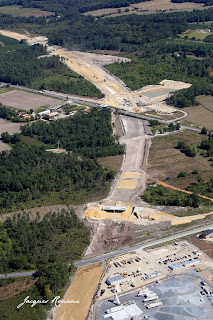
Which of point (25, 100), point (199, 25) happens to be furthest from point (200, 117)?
point (199, 25)

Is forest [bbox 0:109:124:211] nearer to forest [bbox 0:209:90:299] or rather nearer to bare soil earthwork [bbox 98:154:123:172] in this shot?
bare soil earthwork [bbox 98:154:123:172]

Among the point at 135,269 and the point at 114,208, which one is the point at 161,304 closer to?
the point at 135,269

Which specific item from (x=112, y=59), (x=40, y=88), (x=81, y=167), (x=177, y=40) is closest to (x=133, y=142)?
(x=81, y=167)

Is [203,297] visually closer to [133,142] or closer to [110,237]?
[110,237]

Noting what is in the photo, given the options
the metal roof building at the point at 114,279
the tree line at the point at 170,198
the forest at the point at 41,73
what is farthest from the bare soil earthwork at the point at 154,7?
the metal roof building at the point at 114,279

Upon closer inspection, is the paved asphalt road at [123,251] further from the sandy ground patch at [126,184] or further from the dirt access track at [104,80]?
the dirt access track at [104,80]

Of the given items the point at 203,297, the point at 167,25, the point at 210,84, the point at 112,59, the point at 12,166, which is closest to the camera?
the point at 203,297

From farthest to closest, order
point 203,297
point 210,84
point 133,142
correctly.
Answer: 1. point 210,84
2. point 133,142
3. point 203,297
